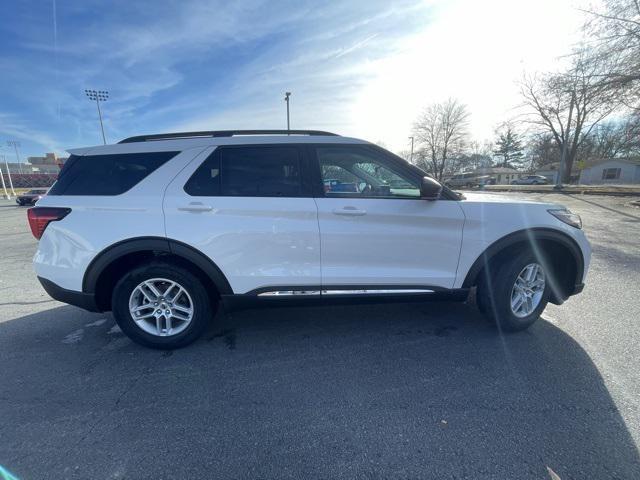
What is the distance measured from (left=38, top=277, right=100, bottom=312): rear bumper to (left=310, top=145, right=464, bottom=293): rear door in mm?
2188

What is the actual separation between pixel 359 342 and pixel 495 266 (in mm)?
1587

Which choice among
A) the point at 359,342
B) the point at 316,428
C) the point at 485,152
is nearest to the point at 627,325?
the point at 359,342

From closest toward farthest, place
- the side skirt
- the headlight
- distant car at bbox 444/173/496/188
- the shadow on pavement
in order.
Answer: the shadow on pavement < the side skirt < the headlight < distant car at bbox 444/173/496/188

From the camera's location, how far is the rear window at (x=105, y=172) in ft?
8.86

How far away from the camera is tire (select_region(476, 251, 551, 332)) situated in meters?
2.95

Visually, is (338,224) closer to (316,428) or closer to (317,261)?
(317,261)

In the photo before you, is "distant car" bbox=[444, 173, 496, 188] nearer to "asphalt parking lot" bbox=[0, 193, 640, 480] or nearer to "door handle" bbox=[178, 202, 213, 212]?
"asphalt parking lot" bbox=[0, 193, 640, 480]

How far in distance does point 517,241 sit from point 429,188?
115 cm

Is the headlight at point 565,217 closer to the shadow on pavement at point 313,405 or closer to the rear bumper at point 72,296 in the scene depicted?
the shadow on pavement at point 313,405

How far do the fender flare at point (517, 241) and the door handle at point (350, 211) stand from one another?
4.09 ft

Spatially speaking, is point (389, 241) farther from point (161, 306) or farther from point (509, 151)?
point (509, 151)

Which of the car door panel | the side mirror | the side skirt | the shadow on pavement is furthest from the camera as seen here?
the side skirt

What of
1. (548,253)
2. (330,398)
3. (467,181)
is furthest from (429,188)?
(467,181)

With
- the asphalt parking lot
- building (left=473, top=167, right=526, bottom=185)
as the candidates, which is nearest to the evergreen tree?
building (left=473, top=167, right=526, bottom=185)
